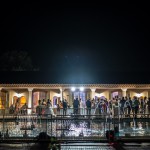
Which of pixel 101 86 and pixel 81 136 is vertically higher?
pixel 101 86

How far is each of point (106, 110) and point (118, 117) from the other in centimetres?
448

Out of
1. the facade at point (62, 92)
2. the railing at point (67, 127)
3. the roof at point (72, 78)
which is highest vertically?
the roof at point (72, 78)

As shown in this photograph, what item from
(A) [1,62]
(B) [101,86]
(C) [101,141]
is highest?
(A) [1,62]

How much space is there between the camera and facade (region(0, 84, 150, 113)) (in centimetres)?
3052

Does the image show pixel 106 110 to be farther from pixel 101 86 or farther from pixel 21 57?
pixel 21 57

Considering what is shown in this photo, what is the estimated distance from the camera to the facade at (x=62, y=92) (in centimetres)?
3052

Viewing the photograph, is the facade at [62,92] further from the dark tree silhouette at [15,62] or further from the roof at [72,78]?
the dark tree silhouette at [15,62]

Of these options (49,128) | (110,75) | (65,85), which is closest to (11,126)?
(49,128)

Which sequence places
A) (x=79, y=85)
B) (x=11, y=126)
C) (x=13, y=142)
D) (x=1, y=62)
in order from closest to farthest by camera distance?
1. (x=13, y=142)
2. (x=11, y=126)
3. (x=79, y=85)
4. (x=1, y=62)

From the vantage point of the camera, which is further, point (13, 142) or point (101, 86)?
point (101, 86)

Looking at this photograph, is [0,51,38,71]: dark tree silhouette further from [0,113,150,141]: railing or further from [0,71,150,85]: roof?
[0,113,150,141]: railing

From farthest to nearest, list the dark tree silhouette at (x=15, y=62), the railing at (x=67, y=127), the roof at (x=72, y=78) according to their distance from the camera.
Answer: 1. the dark tree silhouette at (x=15, y=62)
2. the roof at (x=72, y=78)
3. the railing at (x=67, y=127)

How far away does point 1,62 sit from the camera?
149 feet

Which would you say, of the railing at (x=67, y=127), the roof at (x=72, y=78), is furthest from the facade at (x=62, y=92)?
the railing at (x=67, y=127)
